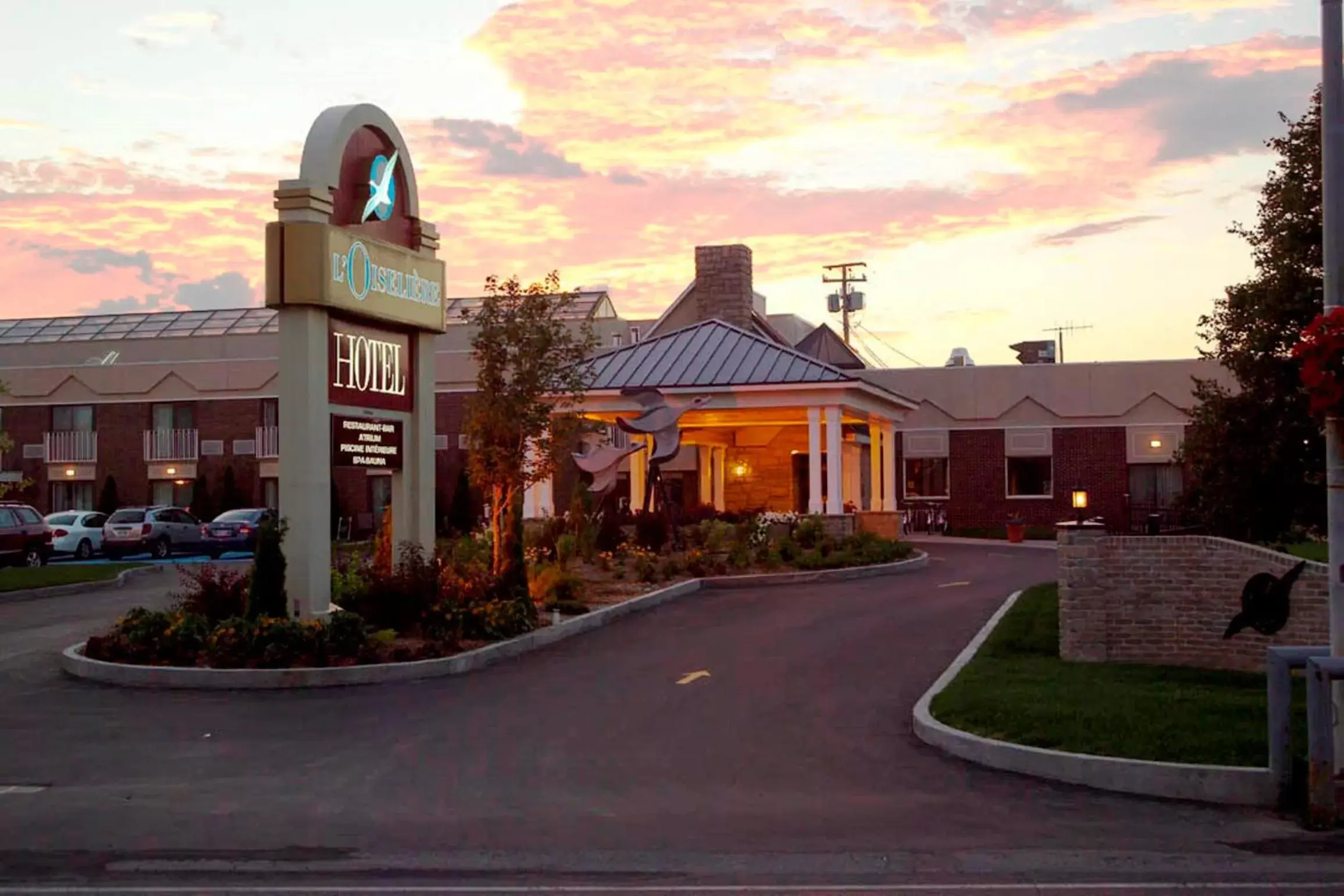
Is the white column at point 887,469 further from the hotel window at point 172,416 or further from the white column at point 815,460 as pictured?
the hotel window at point 172,416

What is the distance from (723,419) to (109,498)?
86.0ft

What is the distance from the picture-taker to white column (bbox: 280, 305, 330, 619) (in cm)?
1781

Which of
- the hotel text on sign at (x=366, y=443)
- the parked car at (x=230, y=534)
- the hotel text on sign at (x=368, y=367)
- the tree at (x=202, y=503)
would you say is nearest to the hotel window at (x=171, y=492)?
the tree at (x=202, y=503)

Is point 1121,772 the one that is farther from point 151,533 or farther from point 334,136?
point 151,533

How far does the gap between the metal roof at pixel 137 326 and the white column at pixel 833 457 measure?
31.0m

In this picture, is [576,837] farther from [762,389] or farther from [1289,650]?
[762,389]

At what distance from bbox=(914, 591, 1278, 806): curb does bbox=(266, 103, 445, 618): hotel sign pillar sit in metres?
9.02

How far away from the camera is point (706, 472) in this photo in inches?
1673

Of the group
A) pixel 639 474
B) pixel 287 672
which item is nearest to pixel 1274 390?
pixel 287 672

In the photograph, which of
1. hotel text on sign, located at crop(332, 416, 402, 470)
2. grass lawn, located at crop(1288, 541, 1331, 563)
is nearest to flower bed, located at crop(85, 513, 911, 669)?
hotel text on sign, located at crop(332, 416, 402, 470)

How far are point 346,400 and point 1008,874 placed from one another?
41.3ft

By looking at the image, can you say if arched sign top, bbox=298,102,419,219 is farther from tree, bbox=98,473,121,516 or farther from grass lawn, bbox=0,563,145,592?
tree, bbox=98,473,121,516

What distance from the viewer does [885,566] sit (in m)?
29.3

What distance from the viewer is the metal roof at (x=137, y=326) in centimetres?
5919
